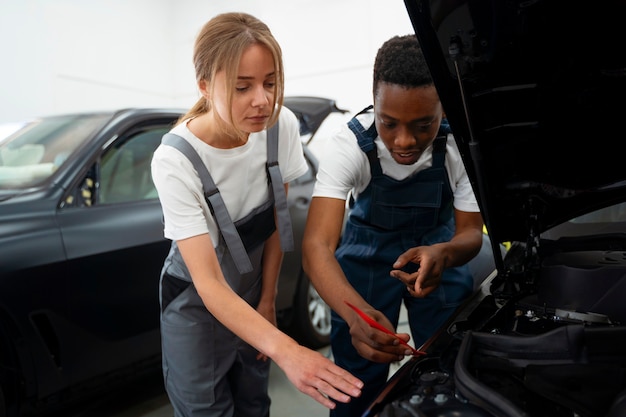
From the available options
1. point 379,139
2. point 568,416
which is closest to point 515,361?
point 568,416

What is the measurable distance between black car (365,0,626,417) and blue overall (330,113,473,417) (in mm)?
212

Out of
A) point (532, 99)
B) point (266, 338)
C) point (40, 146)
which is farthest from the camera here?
point (40, 146)

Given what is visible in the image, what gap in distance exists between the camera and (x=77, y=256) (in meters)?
1.91

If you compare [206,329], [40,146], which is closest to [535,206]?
[206,329]

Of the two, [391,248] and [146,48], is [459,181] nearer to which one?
[391,248]

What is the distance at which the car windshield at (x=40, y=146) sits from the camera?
82.1 inches

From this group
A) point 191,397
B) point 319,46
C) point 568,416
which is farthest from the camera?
point 319,46

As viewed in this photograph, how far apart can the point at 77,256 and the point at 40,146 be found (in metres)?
0.59

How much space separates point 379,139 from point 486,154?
31 centimetres

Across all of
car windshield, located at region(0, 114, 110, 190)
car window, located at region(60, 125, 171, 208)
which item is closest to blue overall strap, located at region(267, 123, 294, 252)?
car window, located at region(60, 125, 171, 208)

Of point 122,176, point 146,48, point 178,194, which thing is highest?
point 146,48

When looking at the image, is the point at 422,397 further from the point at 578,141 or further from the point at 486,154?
the point at 578,141

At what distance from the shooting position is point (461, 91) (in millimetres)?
1080

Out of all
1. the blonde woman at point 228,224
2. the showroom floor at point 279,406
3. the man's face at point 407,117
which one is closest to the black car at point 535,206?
the man's face at point 407,117
